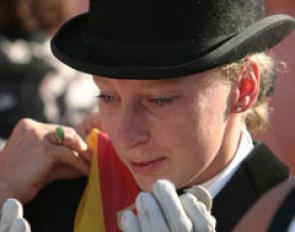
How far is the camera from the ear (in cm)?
246

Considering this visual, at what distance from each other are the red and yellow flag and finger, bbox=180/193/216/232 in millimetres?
604

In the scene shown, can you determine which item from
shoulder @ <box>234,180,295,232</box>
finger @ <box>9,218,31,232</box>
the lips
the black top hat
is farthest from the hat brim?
shoulder @ <box>234,180,295,232</box>

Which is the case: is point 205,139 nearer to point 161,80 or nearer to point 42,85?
point 161,80

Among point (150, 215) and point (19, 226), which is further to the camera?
point (19, 226)

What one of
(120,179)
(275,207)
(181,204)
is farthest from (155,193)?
(120,179)

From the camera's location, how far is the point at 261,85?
2570mm

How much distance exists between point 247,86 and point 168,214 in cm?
61

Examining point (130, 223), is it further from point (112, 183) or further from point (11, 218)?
point (112, 183)

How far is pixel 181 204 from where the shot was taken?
1.98 meters

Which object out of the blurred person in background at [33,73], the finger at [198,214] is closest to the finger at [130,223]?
the finger at [198,214]

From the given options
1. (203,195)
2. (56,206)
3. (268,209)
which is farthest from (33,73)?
(268,209)

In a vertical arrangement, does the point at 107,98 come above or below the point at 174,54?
below

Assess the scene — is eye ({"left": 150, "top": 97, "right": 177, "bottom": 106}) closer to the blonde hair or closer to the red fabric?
the blonde hair

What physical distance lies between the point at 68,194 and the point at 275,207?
1066mm
